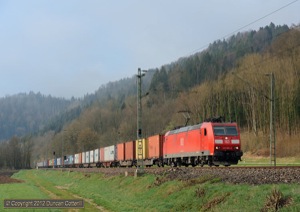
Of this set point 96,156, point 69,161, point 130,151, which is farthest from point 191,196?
point 69,161

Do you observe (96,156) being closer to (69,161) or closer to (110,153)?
(110,153)

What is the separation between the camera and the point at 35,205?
23.6 meters

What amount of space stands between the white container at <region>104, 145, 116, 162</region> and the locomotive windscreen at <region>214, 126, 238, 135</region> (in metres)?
39.3

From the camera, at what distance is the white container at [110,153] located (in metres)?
Result: 72.6

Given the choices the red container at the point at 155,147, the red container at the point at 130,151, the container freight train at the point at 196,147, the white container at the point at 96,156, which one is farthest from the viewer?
the white container at the point at 96,156

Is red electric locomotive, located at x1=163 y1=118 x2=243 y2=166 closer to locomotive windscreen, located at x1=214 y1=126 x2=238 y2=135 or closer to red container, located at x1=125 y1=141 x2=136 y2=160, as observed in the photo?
locomotive windscreen, located at x1=214 y1=126 x2=238 y2=135

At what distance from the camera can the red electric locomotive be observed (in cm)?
3388

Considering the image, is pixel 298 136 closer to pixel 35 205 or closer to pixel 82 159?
pixel 35 205

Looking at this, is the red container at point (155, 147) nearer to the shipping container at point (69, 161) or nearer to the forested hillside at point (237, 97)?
the forested hillside at point (237, 97)

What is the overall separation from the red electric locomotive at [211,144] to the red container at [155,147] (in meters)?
9.48

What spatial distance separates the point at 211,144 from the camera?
33.9 m

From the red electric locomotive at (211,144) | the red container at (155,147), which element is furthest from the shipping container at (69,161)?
the red electric locomotive at (211,144)

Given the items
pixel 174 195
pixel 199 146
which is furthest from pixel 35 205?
pixel 199 146

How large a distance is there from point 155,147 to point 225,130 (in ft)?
60.9
